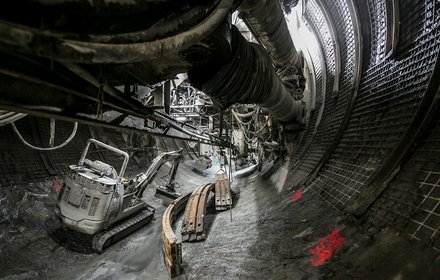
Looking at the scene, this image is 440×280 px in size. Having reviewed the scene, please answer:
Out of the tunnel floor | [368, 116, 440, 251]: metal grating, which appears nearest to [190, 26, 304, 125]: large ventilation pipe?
[368, 116, 440, 251]: metal grating

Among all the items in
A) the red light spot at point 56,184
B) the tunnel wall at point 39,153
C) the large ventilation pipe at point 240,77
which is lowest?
the red light spot at point 56,184

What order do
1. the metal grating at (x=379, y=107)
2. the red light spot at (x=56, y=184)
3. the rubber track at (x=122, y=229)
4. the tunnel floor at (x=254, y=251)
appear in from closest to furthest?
the tunnel floor at (x=254, y=251), the metal grating at (x=379, y=107), the rubber track at (x=122, y=229), the red light spot at (x=56, y=184)

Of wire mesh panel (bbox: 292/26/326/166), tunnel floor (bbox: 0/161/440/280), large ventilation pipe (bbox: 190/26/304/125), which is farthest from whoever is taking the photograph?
wire mesh panel (bbox: 292/26/326/166)

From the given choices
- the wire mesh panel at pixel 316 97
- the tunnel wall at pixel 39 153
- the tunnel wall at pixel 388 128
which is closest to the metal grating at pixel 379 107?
the tunnel wall at pixel 388 128

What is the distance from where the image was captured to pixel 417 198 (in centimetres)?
216

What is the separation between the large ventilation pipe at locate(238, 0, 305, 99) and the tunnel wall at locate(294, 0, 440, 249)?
117 centimetres

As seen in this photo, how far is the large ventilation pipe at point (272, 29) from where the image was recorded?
3.14 m

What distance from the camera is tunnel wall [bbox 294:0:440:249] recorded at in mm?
2234

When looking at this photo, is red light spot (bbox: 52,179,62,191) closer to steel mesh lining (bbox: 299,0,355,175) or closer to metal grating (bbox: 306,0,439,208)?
steel mesh lining (bbox: 299,0,355,175)

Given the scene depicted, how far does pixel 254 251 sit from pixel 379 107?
99.4 inches

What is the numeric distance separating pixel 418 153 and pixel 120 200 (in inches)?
224

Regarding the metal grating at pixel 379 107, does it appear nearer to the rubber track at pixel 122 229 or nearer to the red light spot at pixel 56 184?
the rubber track at pixel 122 229

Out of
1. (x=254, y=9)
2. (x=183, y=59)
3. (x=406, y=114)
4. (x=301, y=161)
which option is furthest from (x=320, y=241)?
(x=301, y=161)

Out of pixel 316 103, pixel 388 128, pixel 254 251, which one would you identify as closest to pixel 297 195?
pixel 254 251
